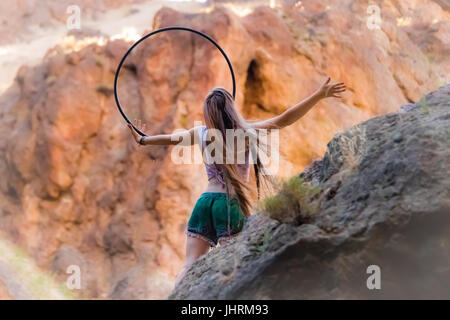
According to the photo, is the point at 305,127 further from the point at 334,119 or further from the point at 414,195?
the point at 414,195

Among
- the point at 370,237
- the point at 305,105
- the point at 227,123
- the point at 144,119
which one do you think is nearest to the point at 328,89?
the point at 305,105

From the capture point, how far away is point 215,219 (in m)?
4.65

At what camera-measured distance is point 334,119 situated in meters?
14.1

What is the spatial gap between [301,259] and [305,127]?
35.1ft

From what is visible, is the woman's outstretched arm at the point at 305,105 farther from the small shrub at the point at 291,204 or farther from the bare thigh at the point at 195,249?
the bare thigh at the point at 195,249

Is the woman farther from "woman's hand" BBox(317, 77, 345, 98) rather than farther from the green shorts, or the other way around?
"woman's hand" BBox(317, 77, 345, 98)

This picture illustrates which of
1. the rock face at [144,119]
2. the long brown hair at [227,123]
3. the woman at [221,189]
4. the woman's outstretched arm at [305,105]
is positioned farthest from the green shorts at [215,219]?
the rock face at [144,119]

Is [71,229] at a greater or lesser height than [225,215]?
greater

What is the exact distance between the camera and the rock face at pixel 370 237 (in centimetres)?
334

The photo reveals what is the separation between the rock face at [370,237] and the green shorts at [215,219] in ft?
2.21

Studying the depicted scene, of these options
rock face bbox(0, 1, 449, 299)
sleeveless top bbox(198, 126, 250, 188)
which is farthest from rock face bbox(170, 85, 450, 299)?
rock face bbox(0, 1, 449, 299)

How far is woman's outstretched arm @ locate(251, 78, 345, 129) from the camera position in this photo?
429 cm
